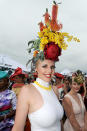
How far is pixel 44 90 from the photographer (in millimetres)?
1807

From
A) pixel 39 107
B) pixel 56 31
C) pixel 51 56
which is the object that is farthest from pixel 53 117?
pixel 56 31

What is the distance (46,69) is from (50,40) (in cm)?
36

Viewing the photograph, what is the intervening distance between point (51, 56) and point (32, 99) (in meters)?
0.55

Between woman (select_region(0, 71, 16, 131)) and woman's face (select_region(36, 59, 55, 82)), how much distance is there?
1104mm

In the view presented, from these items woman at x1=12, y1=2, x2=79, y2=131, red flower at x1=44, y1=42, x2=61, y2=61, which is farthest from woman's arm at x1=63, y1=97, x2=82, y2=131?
red flower at x1=44, y1=42, x2=61, y2=61

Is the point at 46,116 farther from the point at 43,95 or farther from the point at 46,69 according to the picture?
the point at 46,69

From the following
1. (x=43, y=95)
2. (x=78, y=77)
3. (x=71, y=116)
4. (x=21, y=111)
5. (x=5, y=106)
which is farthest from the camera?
(x=78, y=77)

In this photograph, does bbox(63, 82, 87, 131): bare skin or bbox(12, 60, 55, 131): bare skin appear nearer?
bbox(12, 60, 55, 131): bare skin

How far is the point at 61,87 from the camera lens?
6828 millimetres

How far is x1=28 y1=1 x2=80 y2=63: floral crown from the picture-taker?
181 centimetres

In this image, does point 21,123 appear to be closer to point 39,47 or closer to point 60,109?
point 60,109

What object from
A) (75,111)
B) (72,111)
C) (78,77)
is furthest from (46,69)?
(78,77)

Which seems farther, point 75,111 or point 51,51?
point 75,111

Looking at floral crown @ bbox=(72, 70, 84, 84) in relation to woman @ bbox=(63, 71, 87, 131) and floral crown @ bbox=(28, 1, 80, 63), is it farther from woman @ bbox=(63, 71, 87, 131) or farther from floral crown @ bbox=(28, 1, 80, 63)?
floral crown @ bbox=(28, 1, 80, 63)
